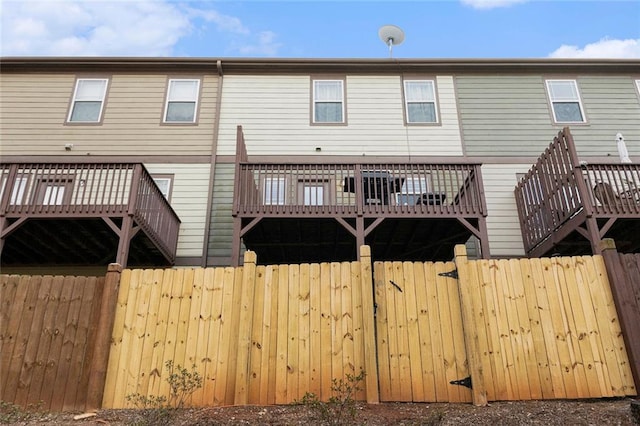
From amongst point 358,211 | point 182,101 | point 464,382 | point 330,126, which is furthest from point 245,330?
point 182,101

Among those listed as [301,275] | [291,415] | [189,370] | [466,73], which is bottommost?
[291,415]

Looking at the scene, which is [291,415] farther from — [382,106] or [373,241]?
[382,106]

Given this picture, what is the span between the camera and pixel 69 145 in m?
10.1

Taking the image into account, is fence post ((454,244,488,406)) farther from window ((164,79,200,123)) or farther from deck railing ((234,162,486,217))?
window ((164,79,200,123))

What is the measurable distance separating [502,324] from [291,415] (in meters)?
2.47

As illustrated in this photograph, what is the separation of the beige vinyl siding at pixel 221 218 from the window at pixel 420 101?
191 inches

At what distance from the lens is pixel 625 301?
4.58 meters

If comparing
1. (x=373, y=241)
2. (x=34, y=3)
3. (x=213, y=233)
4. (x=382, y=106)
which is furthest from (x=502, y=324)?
(x=34, y=3)

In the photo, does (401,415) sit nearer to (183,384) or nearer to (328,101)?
(183,384)

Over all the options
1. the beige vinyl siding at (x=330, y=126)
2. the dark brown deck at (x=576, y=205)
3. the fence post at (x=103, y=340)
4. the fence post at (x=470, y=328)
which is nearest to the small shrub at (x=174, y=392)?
the fence post at (x=103, y=340)

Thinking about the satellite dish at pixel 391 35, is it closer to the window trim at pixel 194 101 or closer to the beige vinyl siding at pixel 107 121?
the beige vinyl siding at pixel 107 121

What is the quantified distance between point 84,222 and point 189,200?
2603 mm

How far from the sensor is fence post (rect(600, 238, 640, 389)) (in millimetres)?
4379

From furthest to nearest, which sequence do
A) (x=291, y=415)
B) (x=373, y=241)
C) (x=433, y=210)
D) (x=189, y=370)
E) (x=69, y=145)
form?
(x=69, y=145) < (x=373, y=241) < (x=433, y=210) < (x=189, y=370) < (x=291, y=415)
